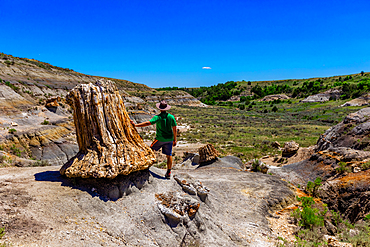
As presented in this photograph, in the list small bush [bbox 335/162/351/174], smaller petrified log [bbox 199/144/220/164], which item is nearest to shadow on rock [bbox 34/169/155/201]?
smaller petrified log [bbox 199/144/220/164]

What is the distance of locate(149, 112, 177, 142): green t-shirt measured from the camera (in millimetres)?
6457

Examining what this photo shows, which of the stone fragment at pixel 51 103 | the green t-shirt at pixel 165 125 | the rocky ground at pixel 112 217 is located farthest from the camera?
the stone fragment at pixel 51 103

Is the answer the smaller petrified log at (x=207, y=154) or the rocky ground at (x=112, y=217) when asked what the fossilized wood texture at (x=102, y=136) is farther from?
the smaller petrified log at (x=207, y=154)

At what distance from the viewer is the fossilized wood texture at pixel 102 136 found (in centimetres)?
557

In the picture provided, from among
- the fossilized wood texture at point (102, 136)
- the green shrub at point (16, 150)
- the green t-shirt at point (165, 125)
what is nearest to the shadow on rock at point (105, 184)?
the fossilized wood texture at point (102, 136)

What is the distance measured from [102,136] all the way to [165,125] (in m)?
1.91

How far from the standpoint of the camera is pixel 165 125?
653 cm

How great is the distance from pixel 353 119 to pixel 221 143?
549 inches

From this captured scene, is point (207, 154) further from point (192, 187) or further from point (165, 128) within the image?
point (165, 128)

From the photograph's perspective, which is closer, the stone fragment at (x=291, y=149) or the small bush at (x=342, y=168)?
the small bush at (x=342, y=168)

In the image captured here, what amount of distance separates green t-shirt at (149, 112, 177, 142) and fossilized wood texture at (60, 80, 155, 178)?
0.79m

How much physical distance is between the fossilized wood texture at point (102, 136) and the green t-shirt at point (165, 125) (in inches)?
31.2

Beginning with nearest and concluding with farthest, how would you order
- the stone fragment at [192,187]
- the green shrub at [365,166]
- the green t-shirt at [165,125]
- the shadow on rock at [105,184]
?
the shadow on rock at [105,184] < the green t-shirt at [165,125] < the stone fragment at [192,187] < the green shrub at [365,166]

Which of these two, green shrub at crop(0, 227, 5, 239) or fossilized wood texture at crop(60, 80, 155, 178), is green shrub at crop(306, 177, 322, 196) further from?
green shrub at crop(0, 227, 5, 239)
